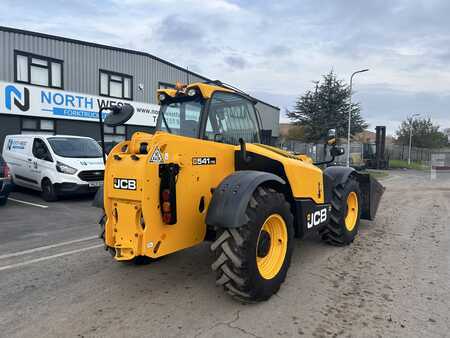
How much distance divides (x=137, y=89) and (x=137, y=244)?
1850 centimetres

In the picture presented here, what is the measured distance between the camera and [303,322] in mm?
3338

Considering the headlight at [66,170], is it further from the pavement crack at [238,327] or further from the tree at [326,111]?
the tree at [326,111]

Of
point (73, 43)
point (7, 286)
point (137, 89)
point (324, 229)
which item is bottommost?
point (7, 286)

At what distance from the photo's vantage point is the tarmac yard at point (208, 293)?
3.24 m

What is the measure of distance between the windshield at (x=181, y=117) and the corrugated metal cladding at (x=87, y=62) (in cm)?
1355

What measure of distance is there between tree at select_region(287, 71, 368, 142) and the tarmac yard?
23.3m

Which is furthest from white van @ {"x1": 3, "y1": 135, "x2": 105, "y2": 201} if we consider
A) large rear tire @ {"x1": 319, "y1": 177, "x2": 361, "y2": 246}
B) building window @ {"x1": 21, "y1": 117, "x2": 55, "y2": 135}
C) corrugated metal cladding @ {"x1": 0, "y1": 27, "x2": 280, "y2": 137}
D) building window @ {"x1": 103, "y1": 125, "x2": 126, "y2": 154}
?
building window @ {"x1": 103, "y1": 125, "x2": 126, "y2": 154}

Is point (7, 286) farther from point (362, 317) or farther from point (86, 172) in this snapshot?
point (86, 172)

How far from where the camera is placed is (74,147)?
36.6 feet

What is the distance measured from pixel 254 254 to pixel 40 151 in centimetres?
931

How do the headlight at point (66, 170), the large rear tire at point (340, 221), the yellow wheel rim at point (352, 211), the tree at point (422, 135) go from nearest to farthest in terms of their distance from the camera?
the large rear tire at point (340, 221), the yellow wheel rim at point (352, 211), the headlight at point (66, 170), the tree at point (422, 135)

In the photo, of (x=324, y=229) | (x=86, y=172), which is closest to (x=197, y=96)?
(x=324, y=229)

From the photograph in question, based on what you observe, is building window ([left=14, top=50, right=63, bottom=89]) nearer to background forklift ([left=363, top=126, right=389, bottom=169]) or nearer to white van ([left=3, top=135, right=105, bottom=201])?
white van ([left=3, top=135, right=105, bottom=201])

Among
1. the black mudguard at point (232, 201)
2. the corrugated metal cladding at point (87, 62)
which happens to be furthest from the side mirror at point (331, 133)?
the corrugated metal cladding at point (87, 62)
